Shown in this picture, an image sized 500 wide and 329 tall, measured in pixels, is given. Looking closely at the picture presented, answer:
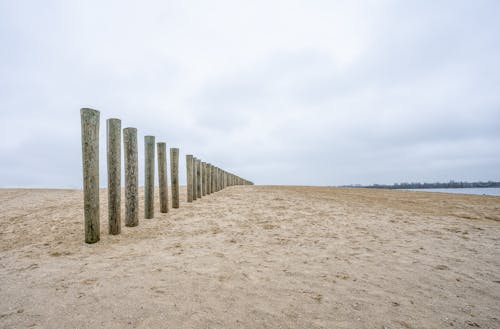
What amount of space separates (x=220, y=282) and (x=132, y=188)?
9.70ft

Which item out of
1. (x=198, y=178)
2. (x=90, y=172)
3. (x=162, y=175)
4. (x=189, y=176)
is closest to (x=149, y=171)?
(x=162, y=175)

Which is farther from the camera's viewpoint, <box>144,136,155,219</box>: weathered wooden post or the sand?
<box>144,136,155,219</box>: weathered wooden post

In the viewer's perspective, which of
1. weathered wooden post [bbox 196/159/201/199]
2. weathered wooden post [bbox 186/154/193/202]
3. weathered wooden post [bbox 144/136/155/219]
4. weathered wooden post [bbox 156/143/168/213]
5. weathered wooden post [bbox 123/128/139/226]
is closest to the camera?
weathered wooden post [bbox 123/128/139/226]

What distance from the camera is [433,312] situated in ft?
7.13

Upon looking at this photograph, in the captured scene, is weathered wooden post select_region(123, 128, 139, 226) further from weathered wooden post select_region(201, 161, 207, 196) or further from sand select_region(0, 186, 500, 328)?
weathered wooden post select_region(201, 161, 207, 196)

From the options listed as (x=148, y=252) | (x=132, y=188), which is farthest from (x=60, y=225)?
(x=148, y=252)

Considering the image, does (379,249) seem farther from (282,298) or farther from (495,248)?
(282,298)

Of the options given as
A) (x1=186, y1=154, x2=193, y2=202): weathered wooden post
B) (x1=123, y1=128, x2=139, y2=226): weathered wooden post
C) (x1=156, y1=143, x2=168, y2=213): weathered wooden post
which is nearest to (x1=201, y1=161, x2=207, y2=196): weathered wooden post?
(x1=186, y1=154, x2=193, y2=202): weathered wooden post

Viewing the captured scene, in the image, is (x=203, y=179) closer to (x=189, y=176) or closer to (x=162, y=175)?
(x=189, y=176)

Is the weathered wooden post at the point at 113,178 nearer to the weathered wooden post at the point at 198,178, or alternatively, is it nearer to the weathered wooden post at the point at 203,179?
the weathered wooden post at the point at 198,178

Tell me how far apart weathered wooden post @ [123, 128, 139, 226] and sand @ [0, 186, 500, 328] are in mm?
346

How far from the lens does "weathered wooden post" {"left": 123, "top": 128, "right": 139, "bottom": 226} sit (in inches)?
191

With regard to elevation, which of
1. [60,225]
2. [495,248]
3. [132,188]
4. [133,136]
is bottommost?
[495,248]

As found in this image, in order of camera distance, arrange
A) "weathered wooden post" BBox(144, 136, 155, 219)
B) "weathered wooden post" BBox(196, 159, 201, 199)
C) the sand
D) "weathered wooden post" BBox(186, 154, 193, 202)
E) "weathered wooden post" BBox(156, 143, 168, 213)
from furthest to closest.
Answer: "weathered wooden post" BBox(196, 159, 201, 199) < "weathered wooden post" BBox(186, 154, 193, 202) < "weathered wooden post" BBox(156, 143, 168, 213) < "weathered wooden post" BBox(144, 136, 155, 219) < the sand
